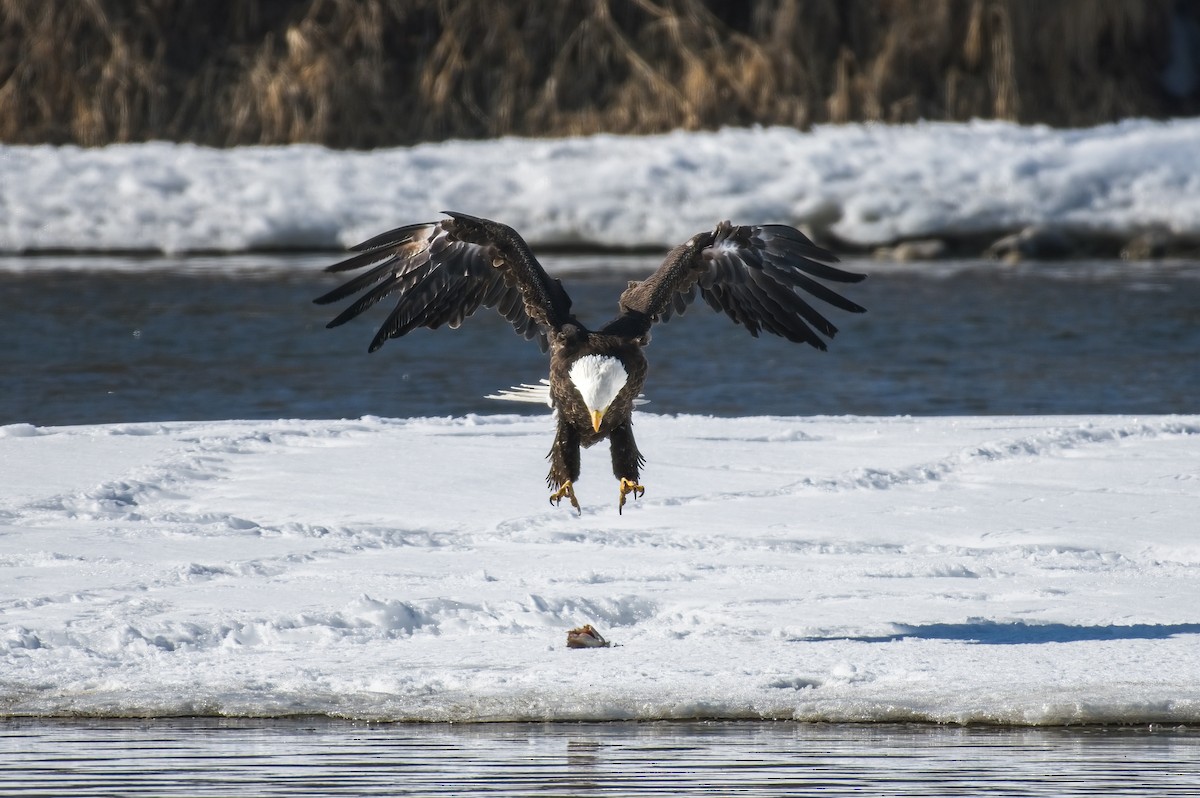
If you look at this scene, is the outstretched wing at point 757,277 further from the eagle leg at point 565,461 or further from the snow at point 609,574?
the snow at point 609,574

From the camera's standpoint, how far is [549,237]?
17.1 meters

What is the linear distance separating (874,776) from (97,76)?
17.8 m

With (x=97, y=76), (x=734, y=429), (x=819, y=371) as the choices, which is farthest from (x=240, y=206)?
(x=734, y=429)

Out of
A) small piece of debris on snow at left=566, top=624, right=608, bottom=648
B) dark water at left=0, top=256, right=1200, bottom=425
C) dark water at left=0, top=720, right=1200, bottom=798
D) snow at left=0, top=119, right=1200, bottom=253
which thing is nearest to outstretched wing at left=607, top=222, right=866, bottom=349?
small piece of debris on snow at left=566, top=624, right=608, bottom=648

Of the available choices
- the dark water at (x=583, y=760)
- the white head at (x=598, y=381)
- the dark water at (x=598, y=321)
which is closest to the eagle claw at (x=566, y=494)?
the white head at (x=598, y=381)

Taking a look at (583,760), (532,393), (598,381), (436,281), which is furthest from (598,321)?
(583,760)

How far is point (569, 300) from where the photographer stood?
6.54 meters

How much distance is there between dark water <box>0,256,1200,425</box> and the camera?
1062 centimetres

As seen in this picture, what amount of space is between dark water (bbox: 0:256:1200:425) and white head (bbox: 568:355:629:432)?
4224mm

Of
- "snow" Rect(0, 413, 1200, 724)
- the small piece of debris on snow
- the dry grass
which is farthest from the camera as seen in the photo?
the dry grass

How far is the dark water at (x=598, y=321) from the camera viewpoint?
34.9 ft

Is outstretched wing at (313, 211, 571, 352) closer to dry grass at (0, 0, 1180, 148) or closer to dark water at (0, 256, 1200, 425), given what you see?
dark water at (0, 256, 1200, 425)

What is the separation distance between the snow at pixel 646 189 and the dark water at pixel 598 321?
0.96m

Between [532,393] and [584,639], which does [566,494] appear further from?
[584,639]
